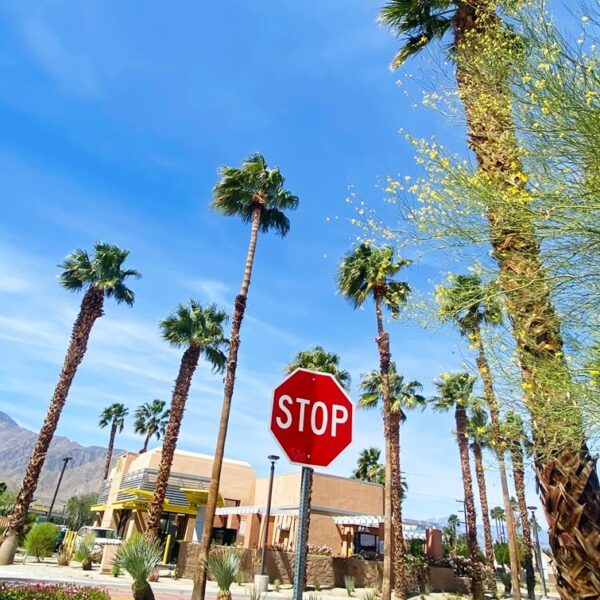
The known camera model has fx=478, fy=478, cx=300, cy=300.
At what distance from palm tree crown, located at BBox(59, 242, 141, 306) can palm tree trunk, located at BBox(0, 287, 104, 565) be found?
0.73 m

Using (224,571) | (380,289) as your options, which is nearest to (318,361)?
(380,289)

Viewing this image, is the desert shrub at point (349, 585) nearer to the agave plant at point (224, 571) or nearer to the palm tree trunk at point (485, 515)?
the palm tree trunk at point (485, 515)

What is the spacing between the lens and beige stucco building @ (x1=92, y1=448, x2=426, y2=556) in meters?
27.9

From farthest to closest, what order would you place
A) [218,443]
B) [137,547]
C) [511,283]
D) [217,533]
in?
[217,533] < [218,443] < [137,547] < [511,283]

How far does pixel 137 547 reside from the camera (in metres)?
11.5

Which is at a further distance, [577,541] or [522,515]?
[522,515]

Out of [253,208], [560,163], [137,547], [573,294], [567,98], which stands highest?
[253,208]

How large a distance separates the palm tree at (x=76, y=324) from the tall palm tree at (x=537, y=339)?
20.5m

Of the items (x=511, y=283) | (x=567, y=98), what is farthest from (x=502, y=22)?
(x=511, y=283)

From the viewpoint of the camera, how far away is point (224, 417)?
16297 mm

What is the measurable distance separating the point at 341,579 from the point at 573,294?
23.2 m

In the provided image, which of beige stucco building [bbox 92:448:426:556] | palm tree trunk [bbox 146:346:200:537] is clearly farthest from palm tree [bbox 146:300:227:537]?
beige stucco building [bbox 92:448:426:556]

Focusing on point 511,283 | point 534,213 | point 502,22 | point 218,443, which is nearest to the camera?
point 534,213

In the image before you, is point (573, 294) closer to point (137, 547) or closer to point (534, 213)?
point (534, 213)
